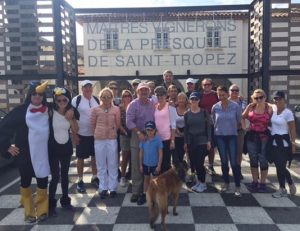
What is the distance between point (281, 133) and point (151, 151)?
204cm

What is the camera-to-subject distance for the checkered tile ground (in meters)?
4.21

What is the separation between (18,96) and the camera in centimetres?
827

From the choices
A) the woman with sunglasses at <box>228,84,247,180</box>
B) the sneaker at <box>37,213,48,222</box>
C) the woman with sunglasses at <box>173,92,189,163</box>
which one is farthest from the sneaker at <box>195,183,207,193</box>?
the sneaker at <box>37,213,48,222</box>

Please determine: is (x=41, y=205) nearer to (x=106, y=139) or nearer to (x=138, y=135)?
(x=106, y=139)

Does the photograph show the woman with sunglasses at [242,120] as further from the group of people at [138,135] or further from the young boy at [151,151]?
the young boy at [151,151]

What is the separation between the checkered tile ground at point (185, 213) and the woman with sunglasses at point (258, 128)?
1.83ft

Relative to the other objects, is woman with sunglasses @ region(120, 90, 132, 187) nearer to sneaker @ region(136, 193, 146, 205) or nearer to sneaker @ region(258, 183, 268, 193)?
sneaker @ region(136, 193, 146, 205)

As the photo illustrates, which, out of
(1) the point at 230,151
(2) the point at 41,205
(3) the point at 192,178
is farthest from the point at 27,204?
(1) the point at 230,151

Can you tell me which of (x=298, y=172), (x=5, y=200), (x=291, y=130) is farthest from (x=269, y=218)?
(x=5, y=200)

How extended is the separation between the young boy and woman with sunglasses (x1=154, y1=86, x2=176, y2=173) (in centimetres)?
25

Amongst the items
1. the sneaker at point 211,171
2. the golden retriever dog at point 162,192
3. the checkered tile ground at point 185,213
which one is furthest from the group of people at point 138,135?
the sneaker at point 211,171

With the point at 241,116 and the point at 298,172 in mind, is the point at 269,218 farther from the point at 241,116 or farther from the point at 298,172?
the point at 298,172

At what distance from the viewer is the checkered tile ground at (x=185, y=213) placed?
13.8 ft

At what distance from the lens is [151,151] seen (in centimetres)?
485
